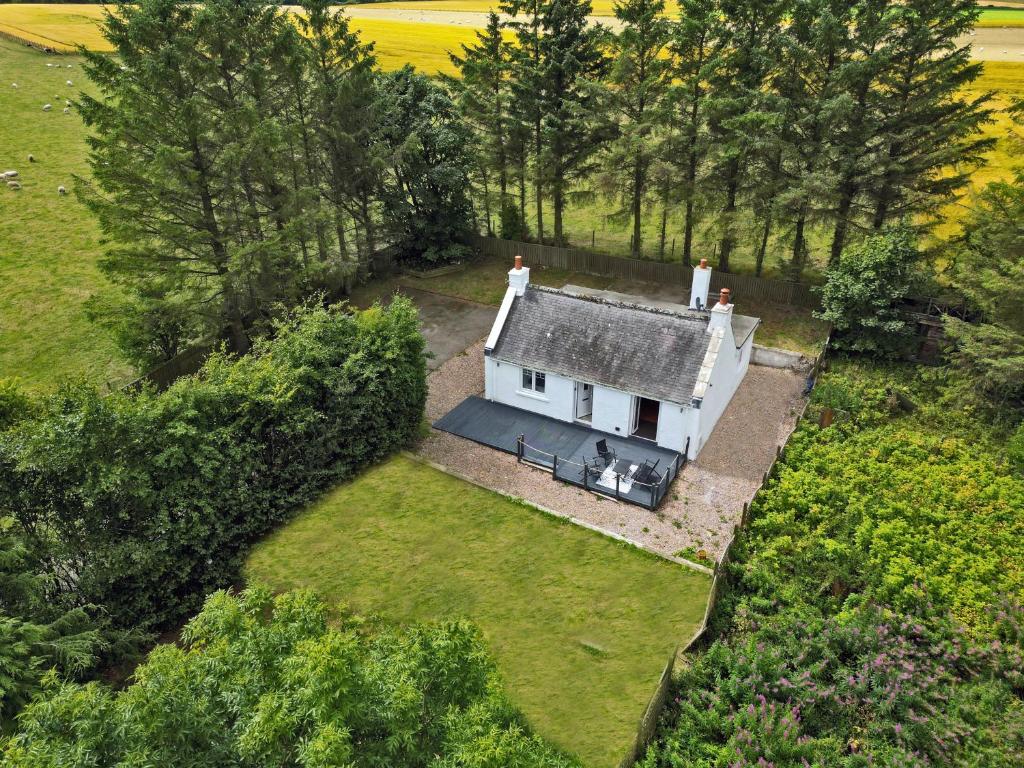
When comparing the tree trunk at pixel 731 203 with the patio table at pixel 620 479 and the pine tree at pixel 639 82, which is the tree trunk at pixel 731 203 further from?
the patio table at pixel 620 479

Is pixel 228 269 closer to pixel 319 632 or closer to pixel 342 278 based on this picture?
pixel 342 278

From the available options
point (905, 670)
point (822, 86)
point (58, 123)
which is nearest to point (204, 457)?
point (905, 670)

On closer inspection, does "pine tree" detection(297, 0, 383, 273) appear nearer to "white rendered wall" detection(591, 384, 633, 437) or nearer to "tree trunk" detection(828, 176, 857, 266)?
"white rendered wall" detection(591, 384, 633, 437)

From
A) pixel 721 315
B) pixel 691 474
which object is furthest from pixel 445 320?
pixel 691 474

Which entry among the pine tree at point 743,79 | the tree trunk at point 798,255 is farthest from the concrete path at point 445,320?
the tree trunk at point 798,255

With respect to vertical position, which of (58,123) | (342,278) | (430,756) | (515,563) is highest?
(58,123)

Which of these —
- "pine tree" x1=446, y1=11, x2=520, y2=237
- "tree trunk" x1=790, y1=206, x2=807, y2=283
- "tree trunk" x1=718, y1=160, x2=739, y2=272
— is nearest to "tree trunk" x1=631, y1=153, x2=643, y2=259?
"tree trunk" x1=718, y1=160, x2=739, y2=272
